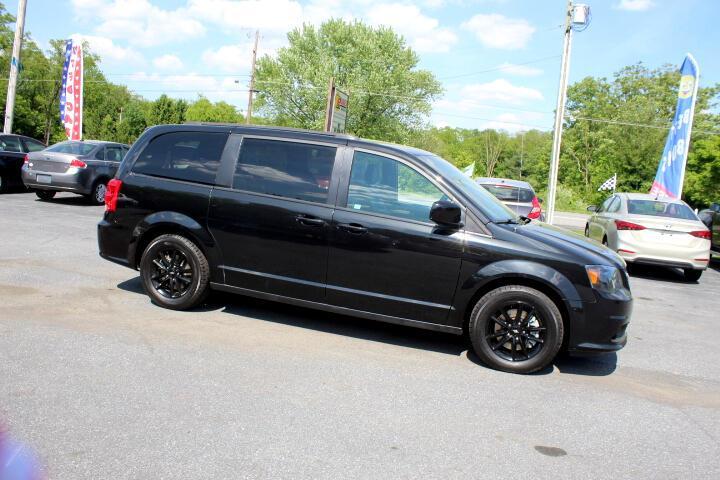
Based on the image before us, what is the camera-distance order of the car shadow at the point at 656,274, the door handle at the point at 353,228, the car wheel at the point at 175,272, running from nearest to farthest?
the door handle at the point at 353,228 → the car wheel at the point at 175,272 → the car shadow at the point at 656,274

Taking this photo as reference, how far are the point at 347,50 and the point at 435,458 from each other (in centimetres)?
4528

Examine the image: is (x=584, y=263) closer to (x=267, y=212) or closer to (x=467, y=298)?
(x=467, y=298)

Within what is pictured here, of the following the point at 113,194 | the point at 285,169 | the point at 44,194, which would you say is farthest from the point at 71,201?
the point at 285,169

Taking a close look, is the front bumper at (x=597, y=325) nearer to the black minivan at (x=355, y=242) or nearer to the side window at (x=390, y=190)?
Answer: the black minivan at (x=355, y=242)

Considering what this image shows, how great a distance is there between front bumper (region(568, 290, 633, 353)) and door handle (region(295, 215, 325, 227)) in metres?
2.19

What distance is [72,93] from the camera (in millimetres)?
23969

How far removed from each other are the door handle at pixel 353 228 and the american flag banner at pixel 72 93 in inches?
863

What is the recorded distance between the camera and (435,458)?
10.7 feet

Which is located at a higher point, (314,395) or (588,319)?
(588,319)

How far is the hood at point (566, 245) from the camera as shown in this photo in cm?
479

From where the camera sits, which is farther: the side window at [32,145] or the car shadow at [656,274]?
the side window at [32,145]

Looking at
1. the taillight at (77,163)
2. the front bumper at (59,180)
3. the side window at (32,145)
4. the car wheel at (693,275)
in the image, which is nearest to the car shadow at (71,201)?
the front bumper at (59,180)

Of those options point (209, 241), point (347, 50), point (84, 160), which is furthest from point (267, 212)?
point (347, 50)

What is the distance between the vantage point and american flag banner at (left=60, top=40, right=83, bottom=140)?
78.1 feet
